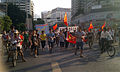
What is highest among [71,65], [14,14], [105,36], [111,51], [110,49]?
[14,14]

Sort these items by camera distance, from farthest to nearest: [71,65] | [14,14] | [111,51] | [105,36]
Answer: [14,14]
[105,36]
[111,51]
[71,65]

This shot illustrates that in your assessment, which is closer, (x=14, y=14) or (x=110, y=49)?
(x=110, y=49)

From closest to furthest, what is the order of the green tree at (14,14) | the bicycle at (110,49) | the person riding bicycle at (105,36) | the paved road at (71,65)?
the paved road at (71,65)
the bicycle at (110,49)
the person riding bicycle at (105,36)
the green tree at (14,14)

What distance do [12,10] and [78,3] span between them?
200 feet

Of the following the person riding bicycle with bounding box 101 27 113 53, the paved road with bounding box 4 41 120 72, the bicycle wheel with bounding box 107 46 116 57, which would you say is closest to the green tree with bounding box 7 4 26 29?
the person riding bicycle with bounding box 101 27 113 53

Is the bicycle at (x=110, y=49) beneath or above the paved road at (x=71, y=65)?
above

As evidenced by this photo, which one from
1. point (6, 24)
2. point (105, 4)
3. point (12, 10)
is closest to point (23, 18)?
point (12, 10)

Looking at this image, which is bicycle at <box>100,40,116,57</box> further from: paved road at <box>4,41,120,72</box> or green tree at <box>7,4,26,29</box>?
green tree at <box>7,4,26,29</box>

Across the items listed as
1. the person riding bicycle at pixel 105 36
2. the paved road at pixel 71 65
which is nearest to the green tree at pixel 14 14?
the person riding bicycle at pixel 105 36

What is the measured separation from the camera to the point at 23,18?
186ft

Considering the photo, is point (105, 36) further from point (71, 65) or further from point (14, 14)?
point (14, 14)

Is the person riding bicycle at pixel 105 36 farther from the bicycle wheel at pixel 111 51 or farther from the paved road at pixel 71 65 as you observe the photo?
the paved road at pixel 71 65

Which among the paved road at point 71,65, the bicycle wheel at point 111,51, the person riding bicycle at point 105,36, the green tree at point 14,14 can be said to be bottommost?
the paved road at point 71,65

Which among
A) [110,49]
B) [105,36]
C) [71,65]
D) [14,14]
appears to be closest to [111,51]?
[110,49]
